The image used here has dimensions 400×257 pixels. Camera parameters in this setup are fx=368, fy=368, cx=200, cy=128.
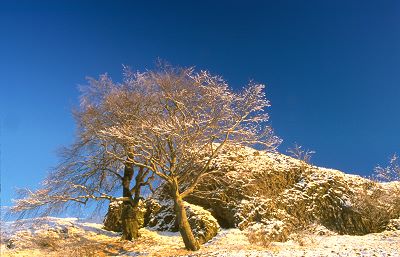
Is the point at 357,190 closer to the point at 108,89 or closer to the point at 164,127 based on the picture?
the point at 164,127

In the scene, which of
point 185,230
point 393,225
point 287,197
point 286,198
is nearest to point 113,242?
point 185,230

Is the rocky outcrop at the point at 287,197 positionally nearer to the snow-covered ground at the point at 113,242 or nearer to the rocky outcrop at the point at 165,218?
the rocky outcrop at the point at 165,218

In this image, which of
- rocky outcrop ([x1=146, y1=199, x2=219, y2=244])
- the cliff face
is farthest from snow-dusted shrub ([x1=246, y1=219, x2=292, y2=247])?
rocky outcrop ([x1=146, y1=199, x2=219, y2=244])

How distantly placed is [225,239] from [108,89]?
11.7 m

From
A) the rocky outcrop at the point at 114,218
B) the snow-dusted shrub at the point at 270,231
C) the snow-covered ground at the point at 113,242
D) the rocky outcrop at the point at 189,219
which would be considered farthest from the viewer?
the rocky outcrop at the point at 114,218

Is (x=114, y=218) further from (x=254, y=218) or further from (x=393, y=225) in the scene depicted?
(x=393, y=225)

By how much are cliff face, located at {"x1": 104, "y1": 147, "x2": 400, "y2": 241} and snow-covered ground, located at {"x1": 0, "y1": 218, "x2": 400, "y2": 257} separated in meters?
1.81

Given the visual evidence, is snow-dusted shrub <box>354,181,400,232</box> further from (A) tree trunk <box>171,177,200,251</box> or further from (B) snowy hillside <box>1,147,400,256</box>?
(A) tree trunk <box>171,177,200,251</box>

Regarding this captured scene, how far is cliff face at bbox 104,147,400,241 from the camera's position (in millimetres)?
24562

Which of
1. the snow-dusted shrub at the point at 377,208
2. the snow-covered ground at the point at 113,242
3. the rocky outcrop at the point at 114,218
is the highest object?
the snow-dusted shrub at the point at 377,208

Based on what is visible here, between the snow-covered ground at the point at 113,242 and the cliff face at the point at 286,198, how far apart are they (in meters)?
1.81

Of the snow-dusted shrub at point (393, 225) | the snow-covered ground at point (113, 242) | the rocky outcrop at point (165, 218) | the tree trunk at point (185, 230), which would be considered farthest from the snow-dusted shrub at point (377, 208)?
the tree trunk at point (185, 230)

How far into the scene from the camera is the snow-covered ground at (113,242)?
758 inches

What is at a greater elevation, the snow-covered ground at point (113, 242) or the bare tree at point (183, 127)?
the bare tree at point (183, 127)
